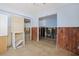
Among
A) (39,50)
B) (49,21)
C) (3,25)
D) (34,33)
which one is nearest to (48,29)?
(49,21)

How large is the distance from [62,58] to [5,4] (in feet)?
3.56

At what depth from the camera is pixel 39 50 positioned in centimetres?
144

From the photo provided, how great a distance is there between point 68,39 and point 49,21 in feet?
1.35

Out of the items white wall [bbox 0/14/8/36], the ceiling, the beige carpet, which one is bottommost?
the beige carpet

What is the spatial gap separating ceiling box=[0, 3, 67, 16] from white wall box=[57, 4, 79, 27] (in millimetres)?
151

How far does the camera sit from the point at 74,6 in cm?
137

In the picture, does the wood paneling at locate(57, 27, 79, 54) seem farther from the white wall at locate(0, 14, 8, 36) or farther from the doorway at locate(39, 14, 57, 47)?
the white wall at locate(0, 14, 8, 36)

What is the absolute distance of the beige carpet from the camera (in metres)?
1.38

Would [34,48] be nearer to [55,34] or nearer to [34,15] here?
[55,34]

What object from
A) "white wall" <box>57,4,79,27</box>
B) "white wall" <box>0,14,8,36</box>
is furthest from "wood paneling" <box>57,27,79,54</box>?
"white wall" <box>0,14,8,36</box>

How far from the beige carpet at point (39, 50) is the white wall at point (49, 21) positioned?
0.26 meters

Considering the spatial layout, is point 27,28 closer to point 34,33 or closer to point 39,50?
point 34,33

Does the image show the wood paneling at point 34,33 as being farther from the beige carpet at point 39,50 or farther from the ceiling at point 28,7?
the ceiling at point 28,7

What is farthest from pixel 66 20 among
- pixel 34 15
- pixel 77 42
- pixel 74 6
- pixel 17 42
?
pixel 17 42
